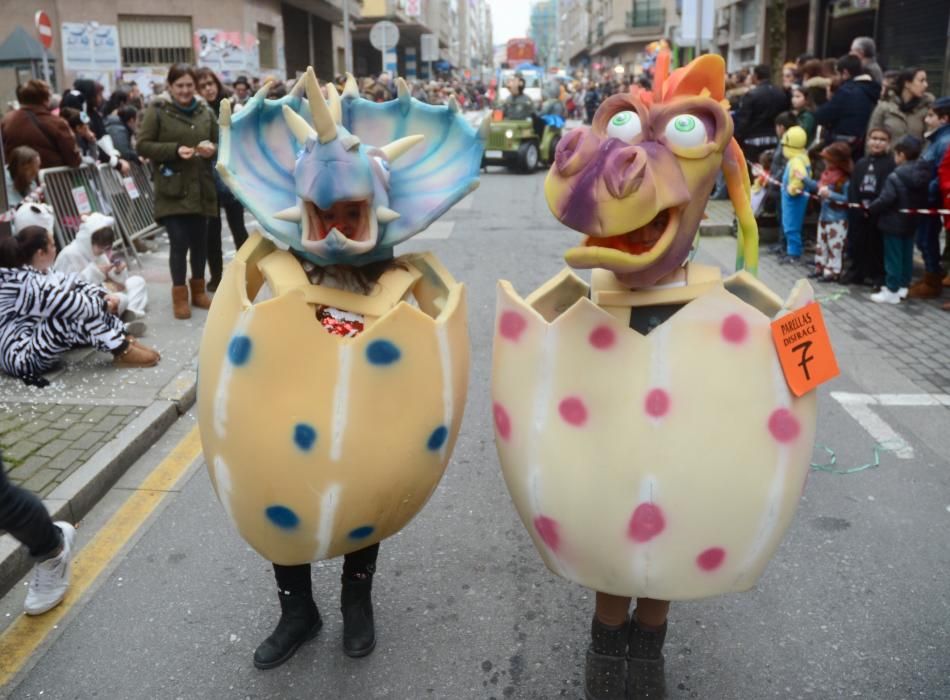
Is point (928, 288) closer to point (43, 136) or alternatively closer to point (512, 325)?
point (512, 325)

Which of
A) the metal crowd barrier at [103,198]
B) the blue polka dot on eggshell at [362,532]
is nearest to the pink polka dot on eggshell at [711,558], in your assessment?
the blue polka dot on eggshell at [362,532]

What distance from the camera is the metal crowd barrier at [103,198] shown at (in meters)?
8.13

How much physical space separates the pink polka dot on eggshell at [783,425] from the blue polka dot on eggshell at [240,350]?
1.40 m

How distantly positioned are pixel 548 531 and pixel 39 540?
1798 millimetres

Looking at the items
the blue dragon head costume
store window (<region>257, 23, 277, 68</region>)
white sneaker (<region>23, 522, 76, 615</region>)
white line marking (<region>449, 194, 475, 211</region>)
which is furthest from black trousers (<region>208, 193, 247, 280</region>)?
store window (<region>257, 23, 277, 68</region>)

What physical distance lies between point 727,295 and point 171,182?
520 centimetres

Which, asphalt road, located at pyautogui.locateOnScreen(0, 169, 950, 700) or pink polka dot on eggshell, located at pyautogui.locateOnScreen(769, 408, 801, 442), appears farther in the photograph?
asphalt road, located at pyautogui.locateOnScreen(0, 169, 950, 700)

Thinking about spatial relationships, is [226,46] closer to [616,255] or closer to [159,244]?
[159,244]

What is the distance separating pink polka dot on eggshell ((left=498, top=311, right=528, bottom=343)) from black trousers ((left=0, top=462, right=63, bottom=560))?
5.38 ft

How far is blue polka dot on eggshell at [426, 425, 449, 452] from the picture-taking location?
2.61m

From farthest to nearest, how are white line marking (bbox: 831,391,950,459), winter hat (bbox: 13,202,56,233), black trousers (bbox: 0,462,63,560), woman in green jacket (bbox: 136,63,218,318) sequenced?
winter hat (bbox: 13,202,56,233) < woman in green jacket (bbox: 136,63,218,318) < white line marking (bbox: 831,391,950,459) < black trousers (bbox: 0,462,63,560)

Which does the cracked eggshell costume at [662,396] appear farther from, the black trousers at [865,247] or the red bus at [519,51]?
the red bus at [519,51]

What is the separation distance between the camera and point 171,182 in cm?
649

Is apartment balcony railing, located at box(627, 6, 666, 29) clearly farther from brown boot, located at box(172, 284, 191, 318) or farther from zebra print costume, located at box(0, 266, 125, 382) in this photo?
zebra print costume, located at box(0, 266, 125, 382)
